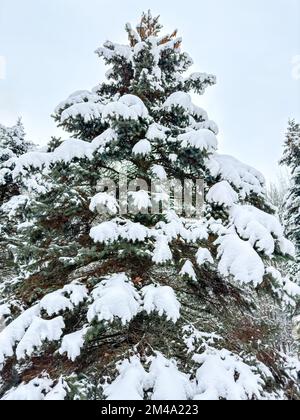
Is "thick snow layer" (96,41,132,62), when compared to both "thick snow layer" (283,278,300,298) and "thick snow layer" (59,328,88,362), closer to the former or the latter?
"thick snow layer" (283,278,300,298)

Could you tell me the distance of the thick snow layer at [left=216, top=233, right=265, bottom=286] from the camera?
413cm

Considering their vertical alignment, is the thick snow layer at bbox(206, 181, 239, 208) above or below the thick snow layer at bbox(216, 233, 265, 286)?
above

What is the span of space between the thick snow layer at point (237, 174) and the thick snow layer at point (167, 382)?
3195 millimetres

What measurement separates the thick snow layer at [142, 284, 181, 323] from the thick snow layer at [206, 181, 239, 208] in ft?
5.62

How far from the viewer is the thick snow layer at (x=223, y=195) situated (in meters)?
5.14

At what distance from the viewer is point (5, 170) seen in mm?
10578

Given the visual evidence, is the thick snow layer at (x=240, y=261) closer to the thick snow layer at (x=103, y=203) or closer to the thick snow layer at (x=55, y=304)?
the thick snow layer at (x=103, y=203)

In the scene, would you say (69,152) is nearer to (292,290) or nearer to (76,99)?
(76,99)

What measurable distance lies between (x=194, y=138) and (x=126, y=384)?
3.83 metres

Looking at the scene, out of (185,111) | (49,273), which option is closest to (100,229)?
(49,273)

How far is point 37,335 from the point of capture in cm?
407

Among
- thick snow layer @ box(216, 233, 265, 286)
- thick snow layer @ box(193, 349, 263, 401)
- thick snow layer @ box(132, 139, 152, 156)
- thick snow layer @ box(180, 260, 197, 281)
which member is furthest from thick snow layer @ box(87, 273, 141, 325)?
thick snow layer @ box(132, 139, 152, 156)

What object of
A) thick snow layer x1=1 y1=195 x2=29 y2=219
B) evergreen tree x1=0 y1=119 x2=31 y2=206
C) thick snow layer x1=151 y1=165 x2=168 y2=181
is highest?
evergreen tree x1=0 y1=119 x2=31 y2=206
